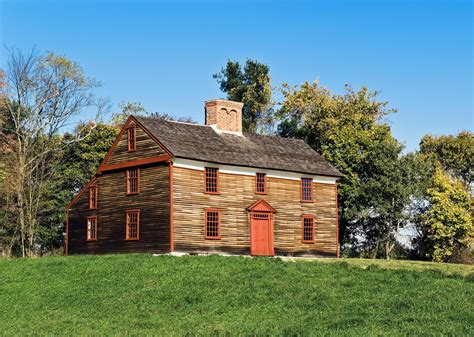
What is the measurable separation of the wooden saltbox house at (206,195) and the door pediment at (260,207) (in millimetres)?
63

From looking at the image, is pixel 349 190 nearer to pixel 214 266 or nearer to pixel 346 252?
pixel 346 252

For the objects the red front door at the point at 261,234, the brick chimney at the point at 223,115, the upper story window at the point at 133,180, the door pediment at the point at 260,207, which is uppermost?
the brick chimney at the point at 223,115

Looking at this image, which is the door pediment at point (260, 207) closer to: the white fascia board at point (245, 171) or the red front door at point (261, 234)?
the red front door at point (261, 234)

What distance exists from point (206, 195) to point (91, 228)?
8.27m

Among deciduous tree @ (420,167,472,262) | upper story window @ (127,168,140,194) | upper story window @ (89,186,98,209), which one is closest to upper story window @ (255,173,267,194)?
upper story window @ (127,168,140,194)

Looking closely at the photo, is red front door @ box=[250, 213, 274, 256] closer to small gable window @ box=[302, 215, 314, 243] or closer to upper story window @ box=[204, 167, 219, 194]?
upper story window @ box=[204, 167, 219, 194]

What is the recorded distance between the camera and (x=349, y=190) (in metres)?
58.6

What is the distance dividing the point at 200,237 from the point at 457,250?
24693 millimetres

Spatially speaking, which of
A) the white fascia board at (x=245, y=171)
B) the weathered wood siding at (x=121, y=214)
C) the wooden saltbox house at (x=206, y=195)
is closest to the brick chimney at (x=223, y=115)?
the wooden saltbox house at (x=206, y=195)

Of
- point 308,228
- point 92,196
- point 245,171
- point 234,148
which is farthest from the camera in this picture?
point 308,228

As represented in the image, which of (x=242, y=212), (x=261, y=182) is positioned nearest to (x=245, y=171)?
(x=261, y=182)

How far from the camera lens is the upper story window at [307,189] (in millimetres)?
49250

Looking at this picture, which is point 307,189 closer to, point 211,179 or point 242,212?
point 242,212

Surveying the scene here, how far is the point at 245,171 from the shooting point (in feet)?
152
